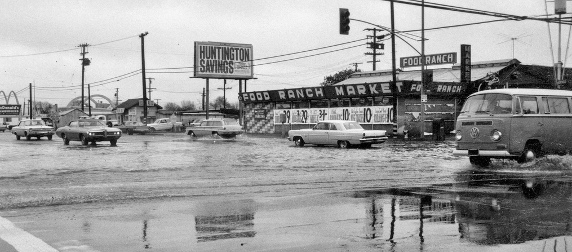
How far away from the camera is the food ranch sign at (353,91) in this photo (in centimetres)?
4359

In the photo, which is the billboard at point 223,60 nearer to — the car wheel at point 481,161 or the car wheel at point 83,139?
the car wheel at point 83,139

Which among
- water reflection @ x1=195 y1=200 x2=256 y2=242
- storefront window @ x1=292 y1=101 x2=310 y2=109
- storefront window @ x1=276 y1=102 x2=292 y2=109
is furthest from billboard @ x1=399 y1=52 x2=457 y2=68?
water reflection @ x1=195 y1=200 x2=256 y2=242

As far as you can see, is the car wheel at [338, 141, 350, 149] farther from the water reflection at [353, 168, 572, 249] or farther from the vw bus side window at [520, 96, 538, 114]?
the water reflection at [353, 168, 572, 249]

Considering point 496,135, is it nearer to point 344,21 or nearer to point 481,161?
point 481,161

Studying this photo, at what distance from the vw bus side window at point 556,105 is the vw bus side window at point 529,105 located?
1.28 ft

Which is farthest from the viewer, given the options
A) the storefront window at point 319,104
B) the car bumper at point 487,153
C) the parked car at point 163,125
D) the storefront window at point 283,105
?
the parked car at point 163,125

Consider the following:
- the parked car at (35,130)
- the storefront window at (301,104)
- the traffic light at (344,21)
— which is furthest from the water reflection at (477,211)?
the storefront window at (301,104)

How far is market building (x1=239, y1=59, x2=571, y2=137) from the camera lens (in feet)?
145

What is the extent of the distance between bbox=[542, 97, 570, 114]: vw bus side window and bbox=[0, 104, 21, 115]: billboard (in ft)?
331

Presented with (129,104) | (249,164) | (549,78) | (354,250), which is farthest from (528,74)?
(129,104)

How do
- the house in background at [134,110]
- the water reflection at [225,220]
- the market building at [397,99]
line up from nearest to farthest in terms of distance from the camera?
the water reflection at [225,220] < the market building at [397,99] < the house in background at [134,110]

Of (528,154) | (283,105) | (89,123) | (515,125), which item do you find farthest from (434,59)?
(515,125)

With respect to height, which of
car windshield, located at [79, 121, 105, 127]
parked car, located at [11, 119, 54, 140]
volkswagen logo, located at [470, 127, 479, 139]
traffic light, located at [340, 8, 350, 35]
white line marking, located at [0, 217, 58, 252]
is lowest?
white line marking, located at [0, 217, 58, 252]

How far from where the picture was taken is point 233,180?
13.8 meters
